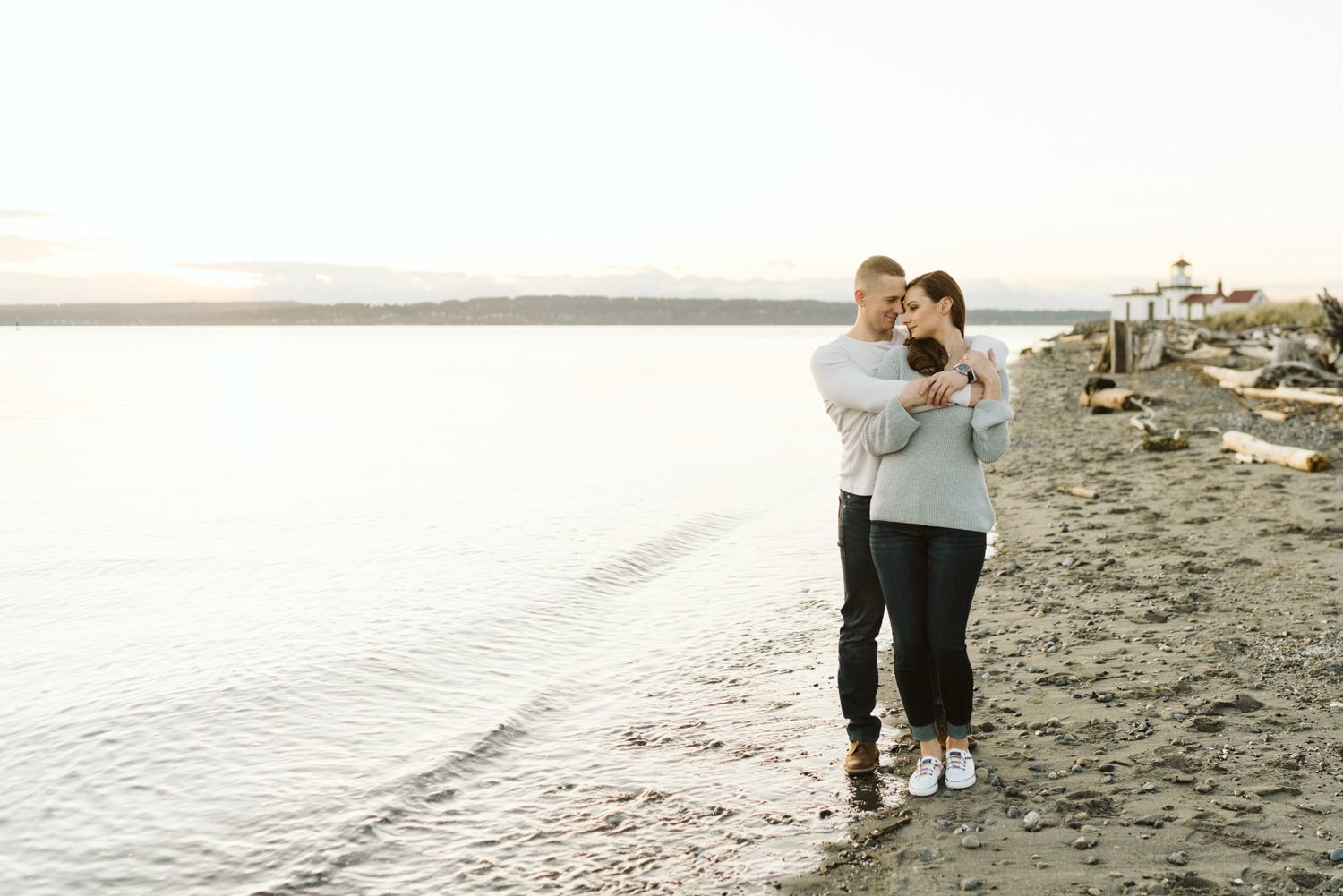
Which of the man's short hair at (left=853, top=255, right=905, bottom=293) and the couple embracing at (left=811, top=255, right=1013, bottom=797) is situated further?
the man's short hair at (left=853, top=255, right=905, bottom=293)

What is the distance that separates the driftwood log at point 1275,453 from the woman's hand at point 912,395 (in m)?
10.5

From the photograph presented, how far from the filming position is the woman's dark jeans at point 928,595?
411 cm

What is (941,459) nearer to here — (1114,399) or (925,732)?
(925,732)

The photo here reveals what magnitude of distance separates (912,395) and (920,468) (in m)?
0.36

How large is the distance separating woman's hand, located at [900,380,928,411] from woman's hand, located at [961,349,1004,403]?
0.94 ft

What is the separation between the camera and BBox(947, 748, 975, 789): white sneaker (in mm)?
4480

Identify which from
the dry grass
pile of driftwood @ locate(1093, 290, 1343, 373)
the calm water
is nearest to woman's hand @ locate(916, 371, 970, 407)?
the calm water

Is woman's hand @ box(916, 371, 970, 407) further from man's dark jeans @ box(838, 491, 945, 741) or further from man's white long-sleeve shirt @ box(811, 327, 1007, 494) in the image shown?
man's dark jeans @ box(838, 491, 945, 741)

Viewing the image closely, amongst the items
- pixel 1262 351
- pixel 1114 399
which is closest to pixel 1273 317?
pixel 1262 351

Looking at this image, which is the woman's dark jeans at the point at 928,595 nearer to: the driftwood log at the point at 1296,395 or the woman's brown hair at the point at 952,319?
the woman's brown hair at the point at 952,319

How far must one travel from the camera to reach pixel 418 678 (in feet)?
23.3

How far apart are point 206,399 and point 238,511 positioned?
25.9 m

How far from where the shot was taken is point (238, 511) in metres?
14.2

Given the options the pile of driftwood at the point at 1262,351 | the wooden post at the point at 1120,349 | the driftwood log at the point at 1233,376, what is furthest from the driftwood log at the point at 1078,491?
the wooden post at the point at 1120,349
